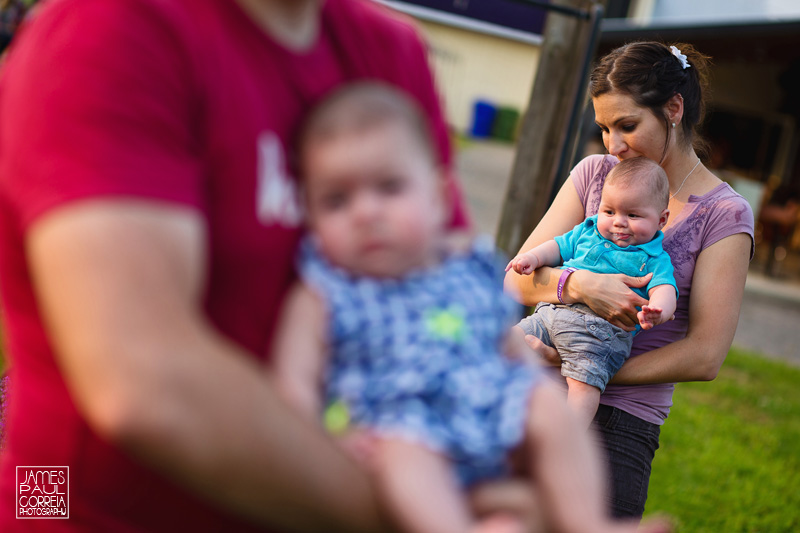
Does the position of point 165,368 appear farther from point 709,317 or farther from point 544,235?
point 544,235

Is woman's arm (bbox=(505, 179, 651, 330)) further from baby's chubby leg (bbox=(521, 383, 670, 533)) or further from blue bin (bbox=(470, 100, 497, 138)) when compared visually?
blue bin (bbox=(470, 100, 497, 138))

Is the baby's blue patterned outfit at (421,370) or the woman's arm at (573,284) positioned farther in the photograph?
the woman's arm at (573,284)

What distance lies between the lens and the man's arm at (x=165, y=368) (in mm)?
825

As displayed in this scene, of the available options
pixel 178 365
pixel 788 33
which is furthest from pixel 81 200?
pixel 788 33

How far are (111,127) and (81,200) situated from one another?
10 cm

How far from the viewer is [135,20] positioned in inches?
36.7

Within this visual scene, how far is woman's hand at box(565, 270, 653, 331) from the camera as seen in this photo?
252cm

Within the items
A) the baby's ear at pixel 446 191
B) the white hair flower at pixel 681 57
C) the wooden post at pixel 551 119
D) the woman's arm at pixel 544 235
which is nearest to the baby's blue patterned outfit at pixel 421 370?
the baby's ear at pixel 446 191

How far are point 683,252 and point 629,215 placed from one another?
0.22 metres

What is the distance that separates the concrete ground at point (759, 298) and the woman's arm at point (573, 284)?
567cm

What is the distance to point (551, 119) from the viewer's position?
3.94m

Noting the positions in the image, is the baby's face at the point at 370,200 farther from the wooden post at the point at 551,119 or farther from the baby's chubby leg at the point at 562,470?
the wooden post at the point at 551,119

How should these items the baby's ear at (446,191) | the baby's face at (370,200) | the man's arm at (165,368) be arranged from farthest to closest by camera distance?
1. the baby's ear at (446,191)
2. the baby's face at (370,200)
3. the man's arm at (165,368)

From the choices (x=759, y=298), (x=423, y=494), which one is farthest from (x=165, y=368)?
(x=759, y=298)
